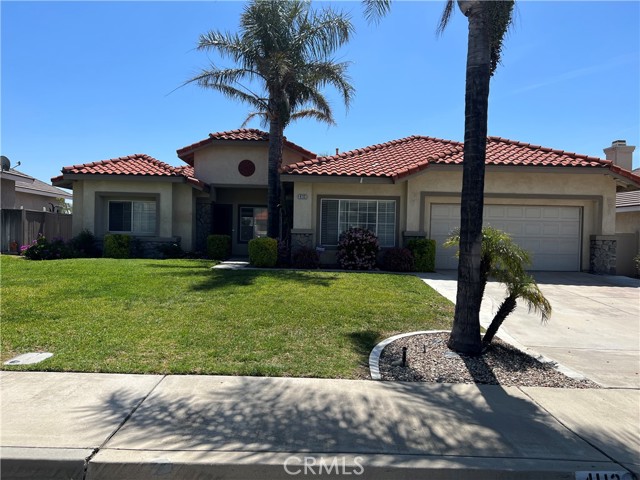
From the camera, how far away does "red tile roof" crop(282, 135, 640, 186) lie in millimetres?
14703

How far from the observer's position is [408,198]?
15.3 m

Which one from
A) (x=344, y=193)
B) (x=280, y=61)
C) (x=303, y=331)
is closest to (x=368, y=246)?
(x=344, y=193)

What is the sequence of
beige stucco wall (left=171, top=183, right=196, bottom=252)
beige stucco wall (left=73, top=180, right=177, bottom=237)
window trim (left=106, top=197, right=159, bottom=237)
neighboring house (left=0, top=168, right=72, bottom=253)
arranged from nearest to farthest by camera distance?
beige stucco wall (left=73, top=180, right=177, bottom=237) < window trim (left=106, top=197, right=159, bottom=237) < beige stucco wall (left=171, top=183, right=196, bottom=252) < neighboring house (left=0, top=168, right=72, bottom=253)

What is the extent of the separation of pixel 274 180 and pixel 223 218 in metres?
5.35

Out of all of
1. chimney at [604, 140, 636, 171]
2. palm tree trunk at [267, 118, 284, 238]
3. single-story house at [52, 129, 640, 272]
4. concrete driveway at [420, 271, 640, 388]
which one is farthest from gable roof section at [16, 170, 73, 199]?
chimney at [604, 140, 636, 171]

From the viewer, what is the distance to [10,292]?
8977mm

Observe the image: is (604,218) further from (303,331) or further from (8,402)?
(8,402)

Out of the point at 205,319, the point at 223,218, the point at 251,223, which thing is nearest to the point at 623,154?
the point at 251,223

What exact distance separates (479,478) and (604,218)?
48.7 ft

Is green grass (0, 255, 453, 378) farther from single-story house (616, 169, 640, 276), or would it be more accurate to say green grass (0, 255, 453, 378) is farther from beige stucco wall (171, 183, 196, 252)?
single-story house (616, 169, 640, 276)

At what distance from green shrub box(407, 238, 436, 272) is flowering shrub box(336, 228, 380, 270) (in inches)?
51.3

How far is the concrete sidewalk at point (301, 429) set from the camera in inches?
136

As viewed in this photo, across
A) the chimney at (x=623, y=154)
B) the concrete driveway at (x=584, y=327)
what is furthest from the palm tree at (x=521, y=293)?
the chimney at (x=623, y=154)

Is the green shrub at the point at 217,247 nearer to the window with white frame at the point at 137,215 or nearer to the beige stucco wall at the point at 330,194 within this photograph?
the window with white frame at the point at 137,215
